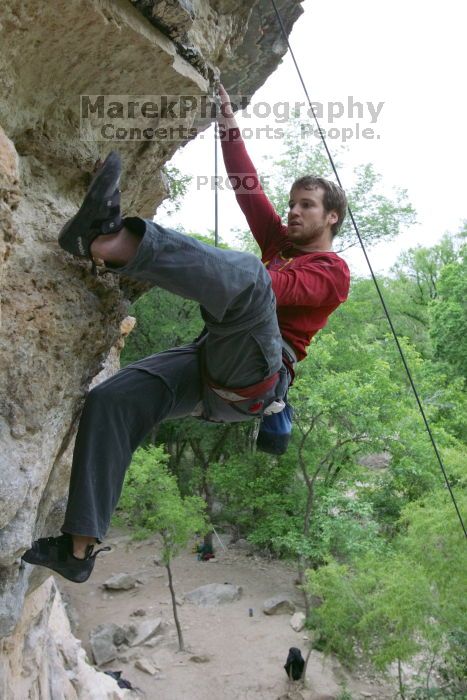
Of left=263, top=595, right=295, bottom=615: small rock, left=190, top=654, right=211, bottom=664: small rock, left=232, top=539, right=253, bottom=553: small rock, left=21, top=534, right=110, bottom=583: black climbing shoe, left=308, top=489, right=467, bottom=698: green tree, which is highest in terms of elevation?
left=21, top=534, right=110, bottom=583: black climbing shoe

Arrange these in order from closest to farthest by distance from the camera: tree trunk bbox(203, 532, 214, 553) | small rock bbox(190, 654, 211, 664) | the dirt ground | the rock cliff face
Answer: the rock cliff face, the dirt ground, small rock bbox(190, 654, 211, 664), tree trunk bbox(203, 532, 214, 553)

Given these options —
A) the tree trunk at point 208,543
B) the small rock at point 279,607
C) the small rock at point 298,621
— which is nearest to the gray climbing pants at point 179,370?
the small rock at point 298,621

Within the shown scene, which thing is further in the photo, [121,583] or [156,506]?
[121,583]

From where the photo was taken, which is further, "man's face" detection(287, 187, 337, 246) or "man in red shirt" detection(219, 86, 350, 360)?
"man's face" detection(287, 187, 337, 246)

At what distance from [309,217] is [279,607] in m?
12.5

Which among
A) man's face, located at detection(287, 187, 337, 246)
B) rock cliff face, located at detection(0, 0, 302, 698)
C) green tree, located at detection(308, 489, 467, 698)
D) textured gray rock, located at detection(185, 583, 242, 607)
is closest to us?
rock cliff face, located at detection(0, 0, 302, 698)

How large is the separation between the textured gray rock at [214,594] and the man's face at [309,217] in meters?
13.1

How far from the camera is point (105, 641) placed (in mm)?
11695

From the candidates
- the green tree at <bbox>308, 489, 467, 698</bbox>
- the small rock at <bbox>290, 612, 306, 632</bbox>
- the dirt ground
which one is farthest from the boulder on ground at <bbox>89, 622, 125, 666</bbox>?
the green tree at <bbox>308, 489, 467, 698</bbox>

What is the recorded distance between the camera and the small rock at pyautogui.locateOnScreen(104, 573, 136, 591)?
14.9m

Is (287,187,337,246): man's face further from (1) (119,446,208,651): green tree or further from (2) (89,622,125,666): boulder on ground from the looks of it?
(2) (89,622,125,666): boulder on ground

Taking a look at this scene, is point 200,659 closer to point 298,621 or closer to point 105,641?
point 105,641

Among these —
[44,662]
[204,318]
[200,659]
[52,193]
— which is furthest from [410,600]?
[52,193]

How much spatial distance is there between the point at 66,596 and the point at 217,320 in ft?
44.3
